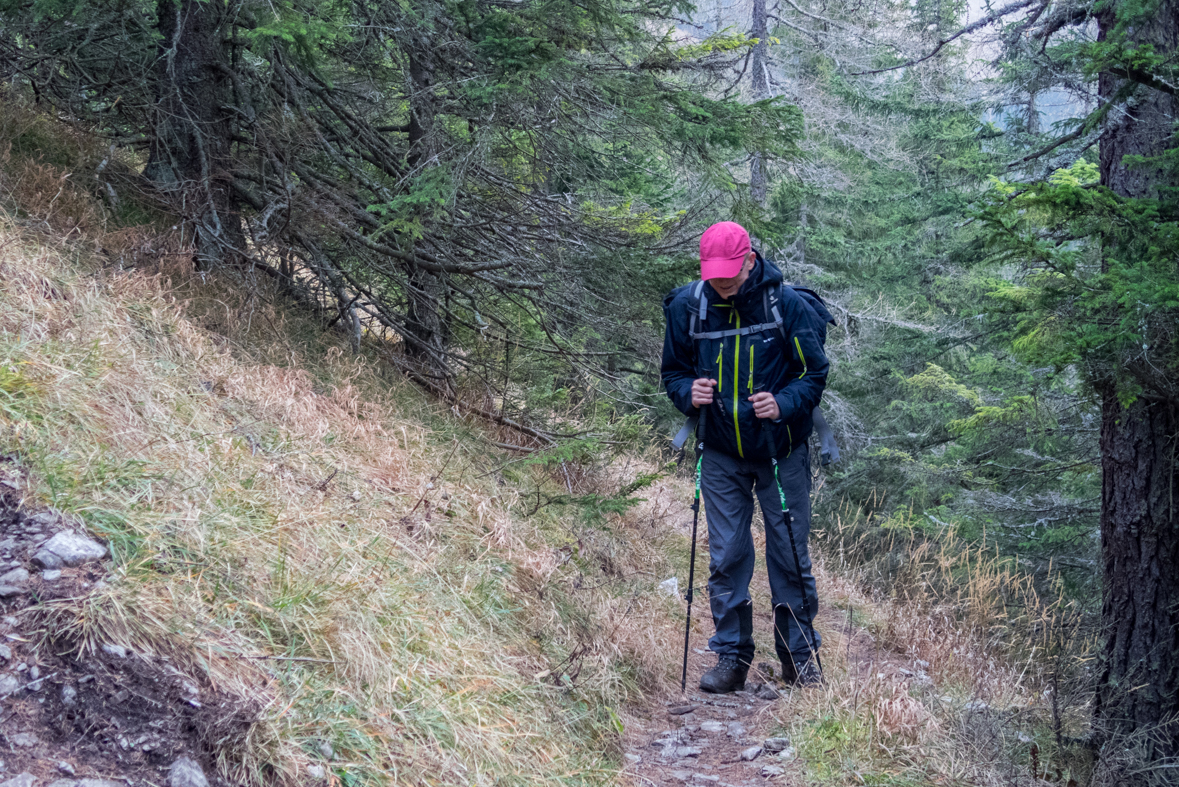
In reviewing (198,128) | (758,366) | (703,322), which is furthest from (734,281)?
(198,128)

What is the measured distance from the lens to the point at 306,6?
214 inches

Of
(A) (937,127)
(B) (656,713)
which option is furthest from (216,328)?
(A) (937,127)

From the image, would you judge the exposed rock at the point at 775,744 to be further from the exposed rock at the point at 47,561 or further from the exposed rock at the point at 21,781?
the exposed rock at the point at 47,561

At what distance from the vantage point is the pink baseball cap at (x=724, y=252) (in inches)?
165

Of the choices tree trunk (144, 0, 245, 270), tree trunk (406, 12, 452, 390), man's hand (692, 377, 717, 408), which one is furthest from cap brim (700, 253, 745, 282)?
tree trunk (144, 0, 245, 270)

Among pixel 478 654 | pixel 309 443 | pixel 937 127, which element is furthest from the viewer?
pixel 937 127

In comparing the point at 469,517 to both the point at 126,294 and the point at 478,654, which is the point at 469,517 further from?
the point at 126,294

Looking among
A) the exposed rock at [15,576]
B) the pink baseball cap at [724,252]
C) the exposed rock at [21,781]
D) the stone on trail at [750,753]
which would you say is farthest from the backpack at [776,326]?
the exposed rock at [21,781]

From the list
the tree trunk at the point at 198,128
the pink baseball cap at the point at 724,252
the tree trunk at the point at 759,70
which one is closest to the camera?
the pink baseball cap at the point at 724,252

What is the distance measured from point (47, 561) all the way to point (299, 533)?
1.02 m

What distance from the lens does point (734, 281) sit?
427cm

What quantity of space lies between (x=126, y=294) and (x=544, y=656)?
3.70m

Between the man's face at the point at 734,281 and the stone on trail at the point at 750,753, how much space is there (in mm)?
2258

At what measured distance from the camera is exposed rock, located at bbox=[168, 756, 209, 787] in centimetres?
226
